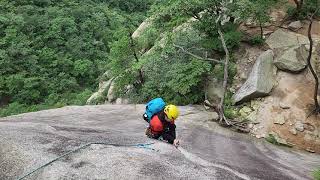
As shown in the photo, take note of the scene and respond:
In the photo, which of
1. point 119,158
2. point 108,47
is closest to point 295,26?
point 119,158

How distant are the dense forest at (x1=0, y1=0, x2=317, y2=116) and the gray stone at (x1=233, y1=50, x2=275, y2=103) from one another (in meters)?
1.20

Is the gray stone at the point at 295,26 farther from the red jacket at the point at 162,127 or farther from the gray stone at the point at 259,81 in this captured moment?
the red jacket at the point at 162,127

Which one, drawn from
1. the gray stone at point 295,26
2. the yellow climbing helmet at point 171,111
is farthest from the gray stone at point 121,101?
the yellow climbing helmet at point 171,111

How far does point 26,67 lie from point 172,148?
92.1 ft

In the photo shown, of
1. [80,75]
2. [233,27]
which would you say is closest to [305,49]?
[233,27]

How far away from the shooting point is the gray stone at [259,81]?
16.7 metres

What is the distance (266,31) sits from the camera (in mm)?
19625

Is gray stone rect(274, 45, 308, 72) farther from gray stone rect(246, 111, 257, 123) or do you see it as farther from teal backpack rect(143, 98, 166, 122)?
teal backpack rect(143, 98, 166, 122)

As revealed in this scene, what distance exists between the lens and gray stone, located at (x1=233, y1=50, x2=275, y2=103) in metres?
16.7

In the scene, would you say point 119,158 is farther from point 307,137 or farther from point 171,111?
point 307,137

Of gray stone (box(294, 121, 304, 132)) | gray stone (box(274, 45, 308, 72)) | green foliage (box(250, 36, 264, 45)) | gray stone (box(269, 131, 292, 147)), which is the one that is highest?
green foliage (box(250, 36, 264, 45))

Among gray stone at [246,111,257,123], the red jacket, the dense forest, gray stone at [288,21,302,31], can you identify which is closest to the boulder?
gray stone at [288,21,302,31]

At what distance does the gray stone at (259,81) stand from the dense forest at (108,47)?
3.94ft

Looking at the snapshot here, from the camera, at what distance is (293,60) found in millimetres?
17219
